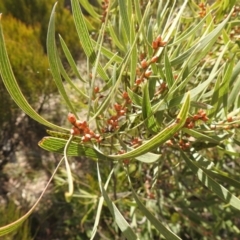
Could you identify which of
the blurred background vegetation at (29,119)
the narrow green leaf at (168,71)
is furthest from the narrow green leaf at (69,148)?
the blurred background vegetation at (29,119)

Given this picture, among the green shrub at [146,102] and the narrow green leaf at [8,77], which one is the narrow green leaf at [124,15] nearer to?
the green shrub at [146,102]

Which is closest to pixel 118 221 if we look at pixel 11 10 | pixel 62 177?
pixel 62 177

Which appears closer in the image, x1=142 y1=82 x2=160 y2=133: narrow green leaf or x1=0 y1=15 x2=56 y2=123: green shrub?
x1=142 y1=82 x2=160 y2=133: narrow green leaf

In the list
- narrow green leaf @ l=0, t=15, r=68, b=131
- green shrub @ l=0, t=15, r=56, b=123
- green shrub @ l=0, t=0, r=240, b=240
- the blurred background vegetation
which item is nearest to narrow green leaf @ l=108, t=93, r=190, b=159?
green shrub @ l=0, t=0, r=240, b=240

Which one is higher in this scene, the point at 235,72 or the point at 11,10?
the point at 235,72

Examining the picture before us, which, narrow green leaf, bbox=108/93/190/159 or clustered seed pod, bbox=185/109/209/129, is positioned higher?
narrow green leaf, bbox=108/93/190/159

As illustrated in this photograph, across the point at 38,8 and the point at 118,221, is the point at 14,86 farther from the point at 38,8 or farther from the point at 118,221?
the point at 38,8

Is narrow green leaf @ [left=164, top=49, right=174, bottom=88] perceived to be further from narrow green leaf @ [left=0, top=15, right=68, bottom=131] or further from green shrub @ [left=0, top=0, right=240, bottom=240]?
narrow green leaf @ [left=0, top=15, right=68, bottom=131]

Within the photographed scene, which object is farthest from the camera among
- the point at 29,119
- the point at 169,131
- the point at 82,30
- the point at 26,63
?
the point at 29,119

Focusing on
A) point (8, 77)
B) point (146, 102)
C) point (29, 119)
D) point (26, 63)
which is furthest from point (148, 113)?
point (29, 119)

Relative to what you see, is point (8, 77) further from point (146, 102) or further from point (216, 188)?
point (216, 188)

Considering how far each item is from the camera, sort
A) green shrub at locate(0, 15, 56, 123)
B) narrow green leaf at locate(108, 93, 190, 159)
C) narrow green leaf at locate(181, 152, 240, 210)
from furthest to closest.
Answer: green shrub at locate(0, 15, 56, 123) < narrow green leaf at locate(181, 152, 240, 210) < narrow green leaf at locate(108, 93, 190, 159)
